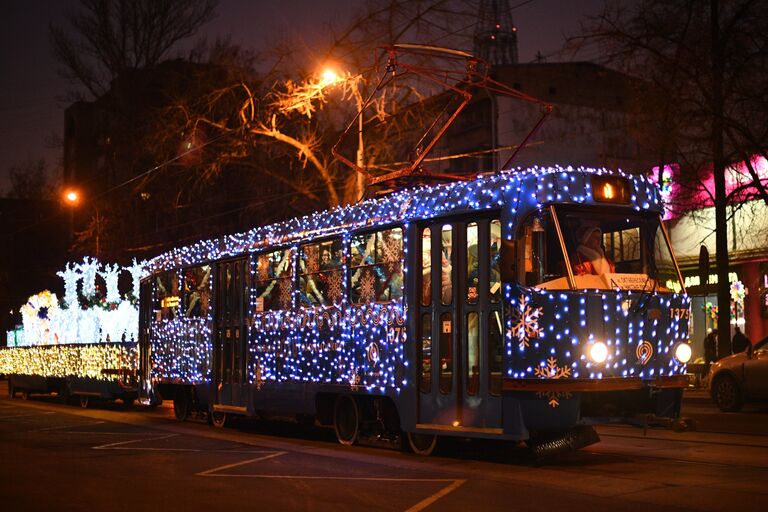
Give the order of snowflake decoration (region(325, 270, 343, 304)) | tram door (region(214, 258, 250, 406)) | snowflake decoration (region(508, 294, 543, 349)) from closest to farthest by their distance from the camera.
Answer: snowflake decoration (region(508, 294, 543, 349))
snowflake decoration (region(325, 270, 343, 304))
tram door (region(214, 258, 250, 406))

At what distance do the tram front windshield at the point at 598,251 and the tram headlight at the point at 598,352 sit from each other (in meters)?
0.66

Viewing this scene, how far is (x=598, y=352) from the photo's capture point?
11242 millimetres

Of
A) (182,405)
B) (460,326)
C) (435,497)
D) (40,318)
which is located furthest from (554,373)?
(40,318)

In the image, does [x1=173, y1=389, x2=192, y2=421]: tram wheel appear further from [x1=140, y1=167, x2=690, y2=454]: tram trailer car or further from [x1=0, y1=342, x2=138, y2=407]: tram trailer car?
[x1=140, y1=167, x2=690, y2=454]: tram trailer car

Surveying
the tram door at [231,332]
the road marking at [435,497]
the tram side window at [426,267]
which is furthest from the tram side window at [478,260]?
the tram door at [231,332]

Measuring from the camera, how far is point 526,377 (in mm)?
11250

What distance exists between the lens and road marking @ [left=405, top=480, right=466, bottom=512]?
29.9 ft

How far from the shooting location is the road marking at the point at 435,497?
9105mm

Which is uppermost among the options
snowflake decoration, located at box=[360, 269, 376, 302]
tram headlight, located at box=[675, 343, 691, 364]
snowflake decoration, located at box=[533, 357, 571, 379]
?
snowflake decoration, located at box=[360, 269, 376, 302]

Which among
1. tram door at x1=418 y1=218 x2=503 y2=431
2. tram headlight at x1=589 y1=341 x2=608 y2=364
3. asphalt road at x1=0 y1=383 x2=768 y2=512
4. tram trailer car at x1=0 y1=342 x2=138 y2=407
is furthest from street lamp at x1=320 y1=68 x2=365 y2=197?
tram headlight at x1=589 y1=341 x2=608 y2=364

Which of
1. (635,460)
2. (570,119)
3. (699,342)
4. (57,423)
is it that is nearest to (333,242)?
(635,460)

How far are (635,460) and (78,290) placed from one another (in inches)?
822

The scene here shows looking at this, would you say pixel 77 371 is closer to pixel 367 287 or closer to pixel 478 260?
pixel 367 287

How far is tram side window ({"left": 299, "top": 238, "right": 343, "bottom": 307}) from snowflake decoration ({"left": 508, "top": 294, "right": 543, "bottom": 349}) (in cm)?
393
